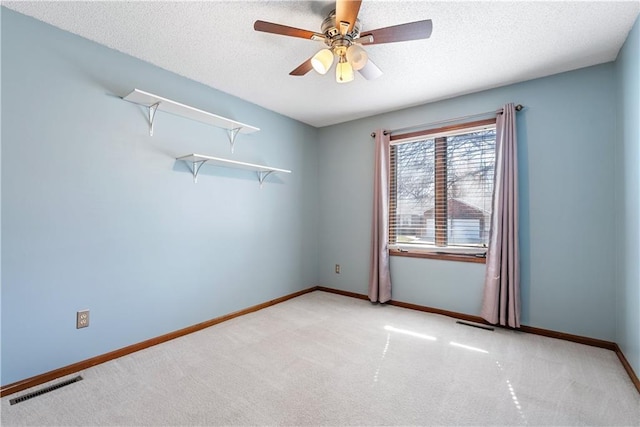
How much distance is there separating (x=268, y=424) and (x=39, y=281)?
181 centimetres

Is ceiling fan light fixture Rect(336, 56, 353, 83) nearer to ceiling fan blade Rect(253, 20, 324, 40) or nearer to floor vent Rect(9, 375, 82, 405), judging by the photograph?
ceiling fan blade Rect(253, 20, 324, 40)

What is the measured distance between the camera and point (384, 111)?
3.79 meters

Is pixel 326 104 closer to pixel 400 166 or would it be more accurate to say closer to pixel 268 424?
pixel 400 166

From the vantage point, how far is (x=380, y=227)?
3715 millimetres

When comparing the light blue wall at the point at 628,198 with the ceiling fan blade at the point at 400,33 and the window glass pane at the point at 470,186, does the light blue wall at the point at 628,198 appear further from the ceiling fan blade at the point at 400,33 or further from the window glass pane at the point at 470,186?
the ceiling fan blade at the point at 400,33

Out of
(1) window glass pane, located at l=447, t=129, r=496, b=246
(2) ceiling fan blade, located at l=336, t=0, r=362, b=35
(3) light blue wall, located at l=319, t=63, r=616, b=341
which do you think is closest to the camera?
(2) ceiling fan blade, located at l=336, t=0, r=362, b=35

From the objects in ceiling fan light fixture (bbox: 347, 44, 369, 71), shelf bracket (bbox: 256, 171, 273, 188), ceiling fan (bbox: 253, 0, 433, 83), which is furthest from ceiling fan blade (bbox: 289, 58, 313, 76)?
shelf bracket (bbox: 256, 171, 273, 188)

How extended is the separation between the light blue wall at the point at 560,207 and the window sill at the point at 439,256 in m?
0.07

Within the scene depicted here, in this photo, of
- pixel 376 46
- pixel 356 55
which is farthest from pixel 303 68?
pixel 376 46

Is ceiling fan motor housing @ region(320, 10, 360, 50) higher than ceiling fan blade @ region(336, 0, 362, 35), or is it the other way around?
ceiling fan motor housing @ region(320, 10, 360, 50)

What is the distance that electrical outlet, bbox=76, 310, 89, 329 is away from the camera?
7.10 feet

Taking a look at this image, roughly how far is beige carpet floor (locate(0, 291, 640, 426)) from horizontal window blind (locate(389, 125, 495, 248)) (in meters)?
1.08

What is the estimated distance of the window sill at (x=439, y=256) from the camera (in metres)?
3.15

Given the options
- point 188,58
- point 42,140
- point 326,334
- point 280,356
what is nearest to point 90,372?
point 280,356
